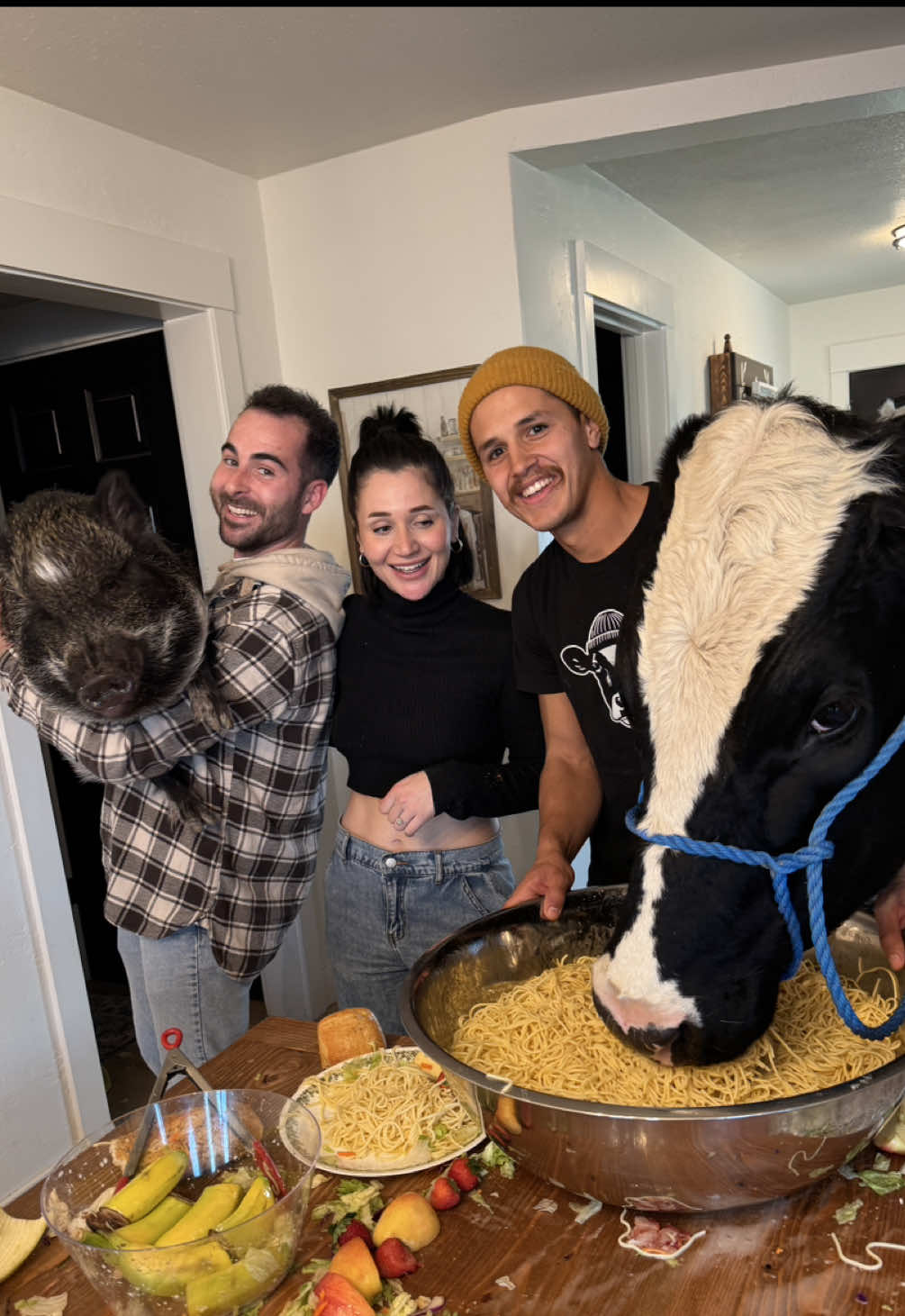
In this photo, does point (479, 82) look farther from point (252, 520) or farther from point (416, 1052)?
point (416, 1052)

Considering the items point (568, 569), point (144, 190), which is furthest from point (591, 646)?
point (144, 190)

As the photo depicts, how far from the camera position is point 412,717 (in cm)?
208

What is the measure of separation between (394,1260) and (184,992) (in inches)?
44.2

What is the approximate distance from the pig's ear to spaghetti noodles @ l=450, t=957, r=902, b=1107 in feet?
3.74

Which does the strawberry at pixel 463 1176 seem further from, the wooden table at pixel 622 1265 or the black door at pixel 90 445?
the black door at pixel 90 445

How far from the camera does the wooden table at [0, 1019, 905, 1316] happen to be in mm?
971

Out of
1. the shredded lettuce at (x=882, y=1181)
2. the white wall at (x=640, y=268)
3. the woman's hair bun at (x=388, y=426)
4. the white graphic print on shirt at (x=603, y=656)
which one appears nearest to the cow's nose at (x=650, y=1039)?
the shredded lettuce at (x=882, y=1181)

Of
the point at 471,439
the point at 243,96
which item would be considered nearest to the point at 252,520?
the point at 471,439

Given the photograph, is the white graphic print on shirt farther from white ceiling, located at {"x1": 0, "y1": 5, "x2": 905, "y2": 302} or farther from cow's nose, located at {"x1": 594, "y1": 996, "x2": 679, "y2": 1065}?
white ceiling, located at {"x1": 0, "y1": 5, "x2": 905, "y2": 302}

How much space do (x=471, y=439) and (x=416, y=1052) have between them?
130 centimetres

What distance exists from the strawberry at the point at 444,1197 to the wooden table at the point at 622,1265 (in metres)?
0.01

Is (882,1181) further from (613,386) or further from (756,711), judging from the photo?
(613,386)

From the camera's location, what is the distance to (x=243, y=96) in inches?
119

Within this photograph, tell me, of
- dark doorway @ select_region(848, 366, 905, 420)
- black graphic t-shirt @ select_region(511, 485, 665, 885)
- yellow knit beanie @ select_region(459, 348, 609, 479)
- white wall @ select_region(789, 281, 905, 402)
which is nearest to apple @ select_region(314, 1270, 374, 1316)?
black graphic t-shirt @ select_region(511, 485, 665, 885)
